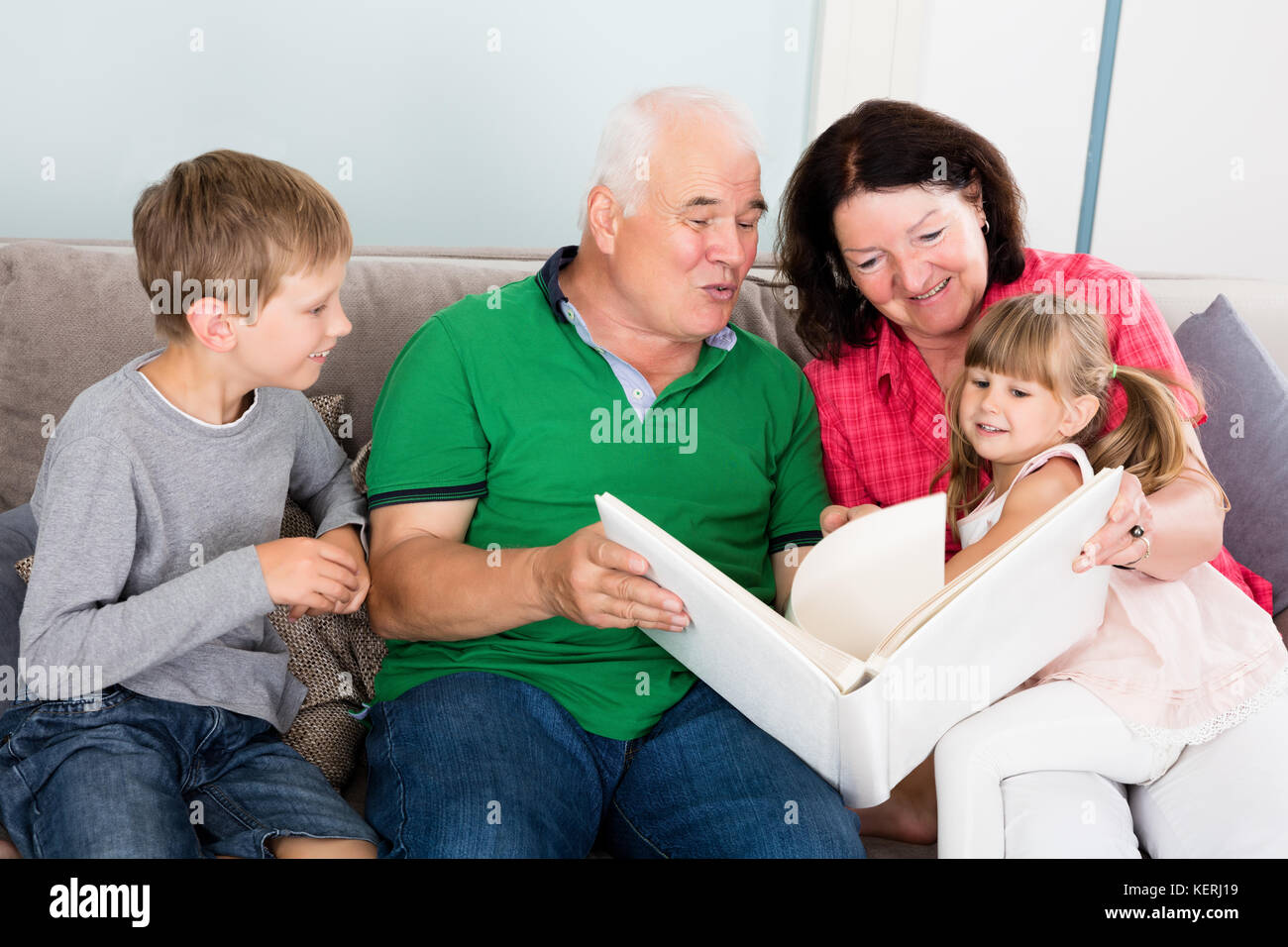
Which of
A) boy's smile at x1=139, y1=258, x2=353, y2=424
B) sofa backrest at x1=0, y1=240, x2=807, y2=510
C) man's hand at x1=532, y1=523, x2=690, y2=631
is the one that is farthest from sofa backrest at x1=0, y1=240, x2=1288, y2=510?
man's hand at x1=532, y1=523, x2=690, y2=631

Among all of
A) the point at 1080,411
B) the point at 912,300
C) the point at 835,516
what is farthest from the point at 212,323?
the point at 1080,411

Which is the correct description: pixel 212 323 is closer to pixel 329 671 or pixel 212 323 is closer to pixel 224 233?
pixel 224 233

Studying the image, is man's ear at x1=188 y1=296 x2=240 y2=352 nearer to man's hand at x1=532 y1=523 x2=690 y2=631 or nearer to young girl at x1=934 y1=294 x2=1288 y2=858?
man's hand at x1=532 y1=523 x2=690 y2=631

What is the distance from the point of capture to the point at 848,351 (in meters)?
1.92

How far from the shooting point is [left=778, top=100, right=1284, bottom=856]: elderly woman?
1.60m

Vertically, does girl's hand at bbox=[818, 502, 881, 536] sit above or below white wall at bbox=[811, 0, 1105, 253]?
below

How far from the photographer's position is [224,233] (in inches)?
52.7

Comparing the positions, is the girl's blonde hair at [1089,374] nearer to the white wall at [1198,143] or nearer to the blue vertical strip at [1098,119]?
the blue vertical strip at [1098,119]

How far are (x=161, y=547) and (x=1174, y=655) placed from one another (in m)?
1.28

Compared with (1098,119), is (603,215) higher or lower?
lower

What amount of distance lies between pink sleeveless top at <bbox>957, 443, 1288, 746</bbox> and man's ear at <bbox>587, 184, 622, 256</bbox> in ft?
2.21

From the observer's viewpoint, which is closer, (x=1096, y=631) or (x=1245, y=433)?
(x=1096, y=631)

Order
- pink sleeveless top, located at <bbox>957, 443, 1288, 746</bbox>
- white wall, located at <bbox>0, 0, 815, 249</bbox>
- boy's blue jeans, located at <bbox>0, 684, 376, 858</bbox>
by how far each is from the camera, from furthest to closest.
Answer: white wall, located at <bbox>0, 0, 815, 249</bbox>, pink sleeveless top, located at <bbox>957, 443, 1288, 746</bbox>, boy's blue jeans, located at <bbox>0, 684, 376, 858</bbox>

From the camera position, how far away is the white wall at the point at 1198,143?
10.7ft
